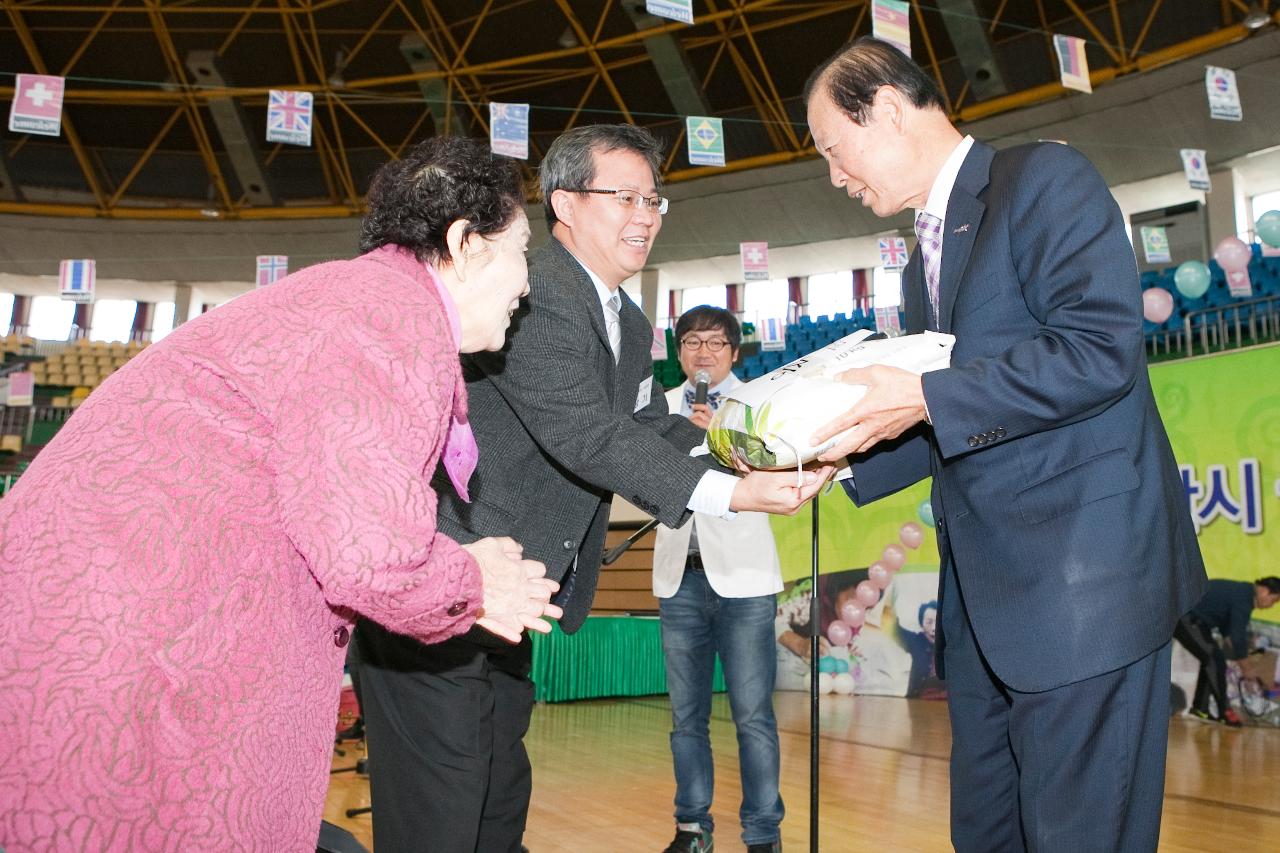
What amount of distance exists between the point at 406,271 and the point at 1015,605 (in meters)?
1.00

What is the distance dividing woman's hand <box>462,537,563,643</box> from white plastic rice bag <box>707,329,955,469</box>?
0.50 metres

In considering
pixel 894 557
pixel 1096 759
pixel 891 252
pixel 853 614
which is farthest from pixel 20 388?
pixel 1096 759

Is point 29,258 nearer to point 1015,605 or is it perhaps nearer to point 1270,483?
point 1270,483

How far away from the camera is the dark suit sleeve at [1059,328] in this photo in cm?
142

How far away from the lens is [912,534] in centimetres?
775

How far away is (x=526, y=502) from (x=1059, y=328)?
918 mm

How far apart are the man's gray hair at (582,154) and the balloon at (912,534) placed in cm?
613

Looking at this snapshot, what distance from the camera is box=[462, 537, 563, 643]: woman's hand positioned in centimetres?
126

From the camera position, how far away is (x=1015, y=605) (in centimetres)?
148

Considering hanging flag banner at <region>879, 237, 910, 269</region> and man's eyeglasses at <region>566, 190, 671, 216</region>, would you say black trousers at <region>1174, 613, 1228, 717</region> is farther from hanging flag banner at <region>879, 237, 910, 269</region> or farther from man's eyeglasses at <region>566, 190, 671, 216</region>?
man's eyeglasses at <region>566, 190, 671, 216</region>

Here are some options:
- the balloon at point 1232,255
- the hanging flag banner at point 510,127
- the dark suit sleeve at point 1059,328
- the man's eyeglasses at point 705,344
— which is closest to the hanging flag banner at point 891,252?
the balloon at point 1232,255

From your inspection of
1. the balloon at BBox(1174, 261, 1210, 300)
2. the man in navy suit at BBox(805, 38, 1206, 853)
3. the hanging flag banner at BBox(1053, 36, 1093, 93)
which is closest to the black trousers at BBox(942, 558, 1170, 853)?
the man in navy suit at BBox(805, 38, 1206, 853)

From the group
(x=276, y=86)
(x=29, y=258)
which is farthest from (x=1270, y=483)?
(x=29, y=258)

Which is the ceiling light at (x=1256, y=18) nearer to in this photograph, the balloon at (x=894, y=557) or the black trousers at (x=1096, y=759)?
the balloon at (x=894, y=557)
